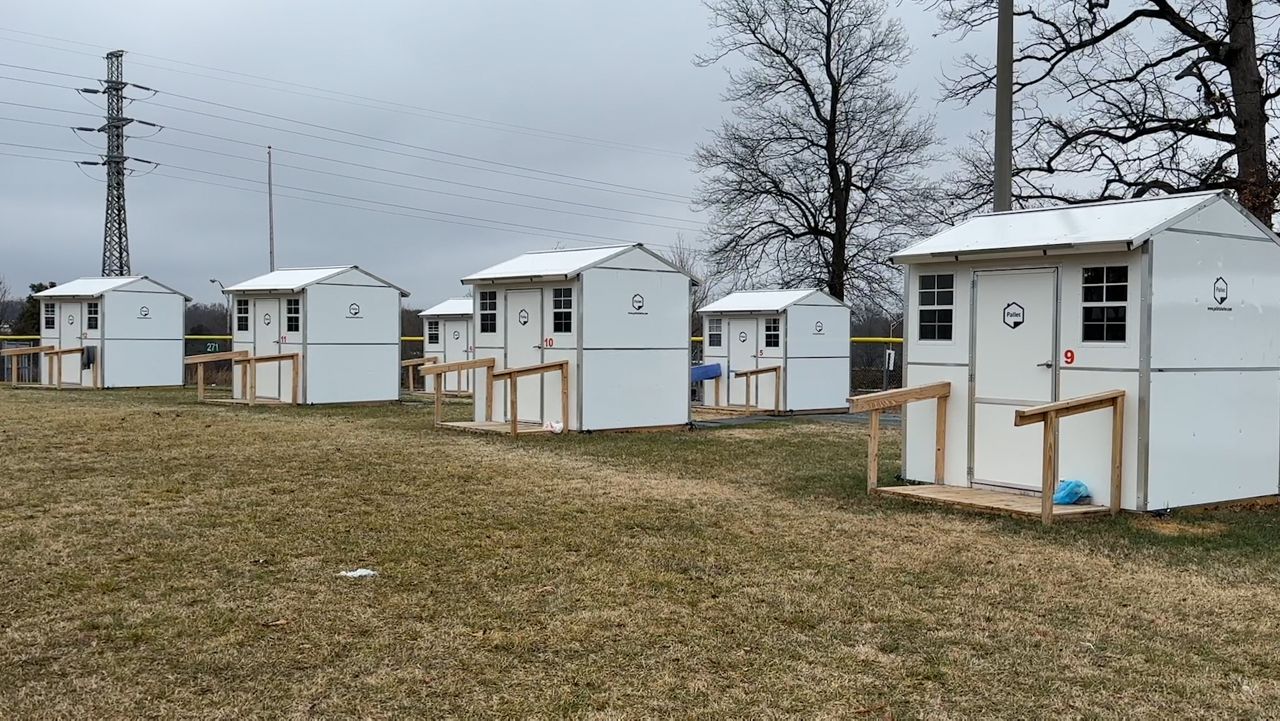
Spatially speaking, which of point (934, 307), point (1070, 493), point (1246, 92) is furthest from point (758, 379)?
point (1070, 493)

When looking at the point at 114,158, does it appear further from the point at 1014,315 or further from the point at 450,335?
the point at 1014,315

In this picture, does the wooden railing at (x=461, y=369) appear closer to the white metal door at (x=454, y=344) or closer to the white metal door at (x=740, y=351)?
→ the white metal door at (x=740, y=351)

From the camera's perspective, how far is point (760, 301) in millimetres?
23000

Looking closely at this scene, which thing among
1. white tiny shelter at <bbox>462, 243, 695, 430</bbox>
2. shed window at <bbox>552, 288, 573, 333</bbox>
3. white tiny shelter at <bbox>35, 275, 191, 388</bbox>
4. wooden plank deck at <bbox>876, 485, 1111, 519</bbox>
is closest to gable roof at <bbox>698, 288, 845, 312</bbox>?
white tiny shelter at <bbox>462, 243, 695, 430</bbox>

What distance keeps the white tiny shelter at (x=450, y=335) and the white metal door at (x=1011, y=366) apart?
19580 millimetres

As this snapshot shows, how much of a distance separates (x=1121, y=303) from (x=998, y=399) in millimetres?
1373

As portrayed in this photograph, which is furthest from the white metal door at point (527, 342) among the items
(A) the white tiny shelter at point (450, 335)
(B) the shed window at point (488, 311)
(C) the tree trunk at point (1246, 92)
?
(A) the white tiny shelter at point (450, 335)

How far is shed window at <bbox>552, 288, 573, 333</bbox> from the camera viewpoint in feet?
52.9

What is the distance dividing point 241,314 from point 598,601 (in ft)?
59.7

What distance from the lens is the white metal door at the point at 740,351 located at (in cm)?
2283

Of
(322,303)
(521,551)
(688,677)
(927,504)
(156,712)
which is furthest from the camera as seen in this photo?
(322,303)

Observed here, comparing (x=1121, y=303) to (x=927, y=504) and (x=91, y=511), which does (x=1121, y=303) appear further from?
(x=91, y=511)

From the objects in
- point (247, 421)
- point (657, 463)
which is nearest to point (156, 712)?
point (657, 463)

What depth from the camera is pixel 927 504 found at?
396 inches
